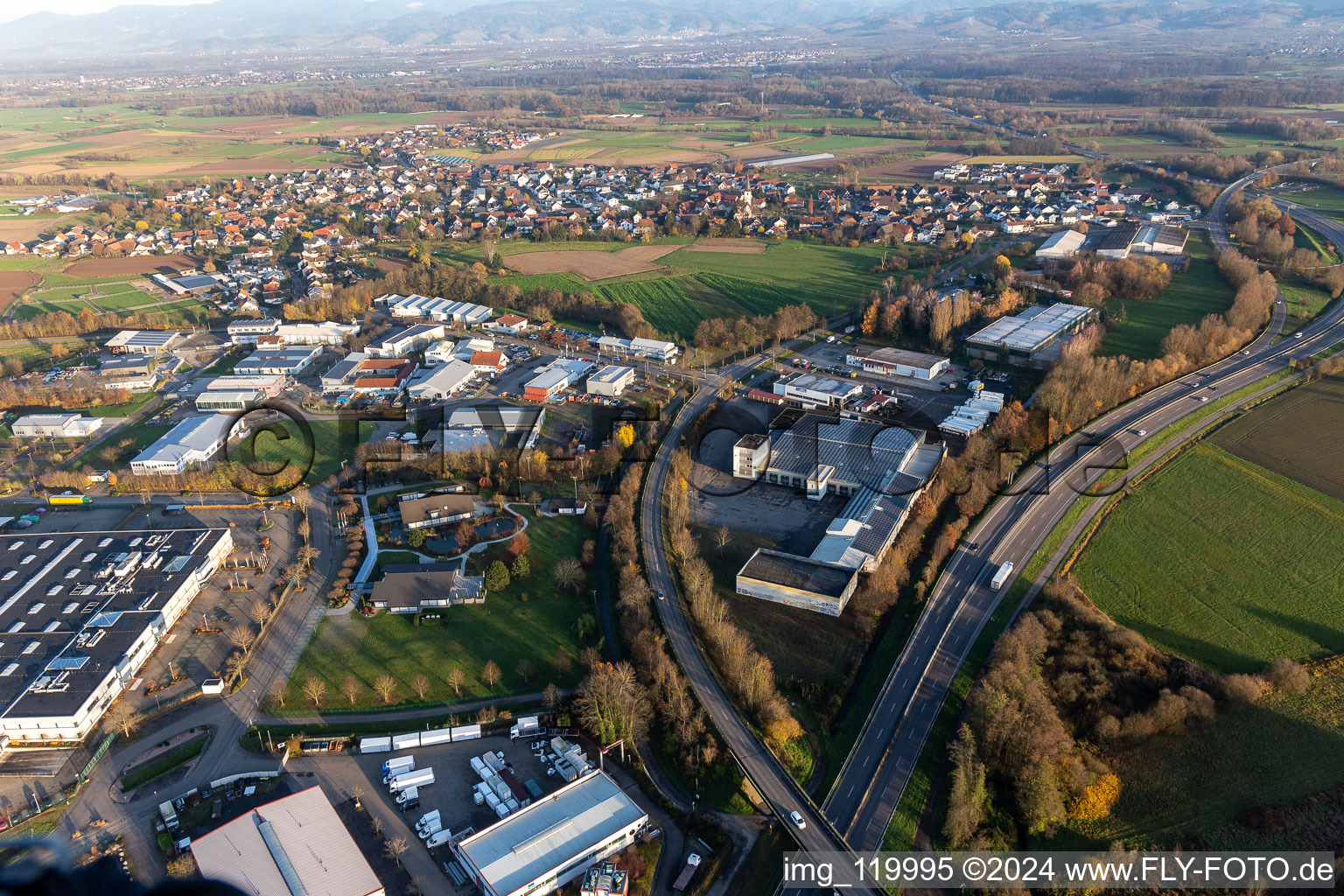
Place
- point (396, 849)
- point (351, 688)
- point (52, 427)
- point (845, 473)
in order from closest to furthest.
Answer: point (396, 849) < point (351, 688) < point (845, 473) < point (52, 427)

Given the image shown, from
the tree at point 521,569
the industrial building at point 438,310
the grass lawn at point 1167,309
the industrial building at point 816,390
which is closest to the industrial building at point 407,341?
the industrial building at point 438,310

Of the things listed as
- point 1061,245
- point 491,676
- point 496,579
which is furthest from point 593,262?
point 491,676

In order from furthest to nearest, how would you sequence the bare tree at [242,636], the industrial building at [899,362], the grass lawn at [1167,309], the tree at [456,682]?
1. the grass lawn at [1167,309]
2. the industrial building at [899,362]
3. the bare tree at [242,636]
4. the tree at [456,682]

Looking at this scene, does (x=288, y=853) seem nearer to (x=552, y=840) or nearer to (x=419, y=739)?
(x=419, y=739)

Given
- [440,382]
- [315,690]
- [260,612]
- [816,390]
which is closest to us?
[315,690]

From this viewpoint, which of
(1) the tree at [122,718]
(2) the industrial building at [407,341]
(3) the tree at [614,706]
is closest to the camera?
(3) the tree at [614,706]

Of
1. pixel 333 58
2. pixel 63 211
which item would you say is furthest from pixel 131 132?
pixel 333 58

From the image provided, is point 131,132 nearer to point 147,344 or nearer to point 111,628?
point 147,344

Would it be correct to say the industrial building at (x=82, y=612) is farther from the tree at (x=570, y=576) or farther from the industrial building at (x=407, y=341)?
the industrial building at (x=407, y=341)
